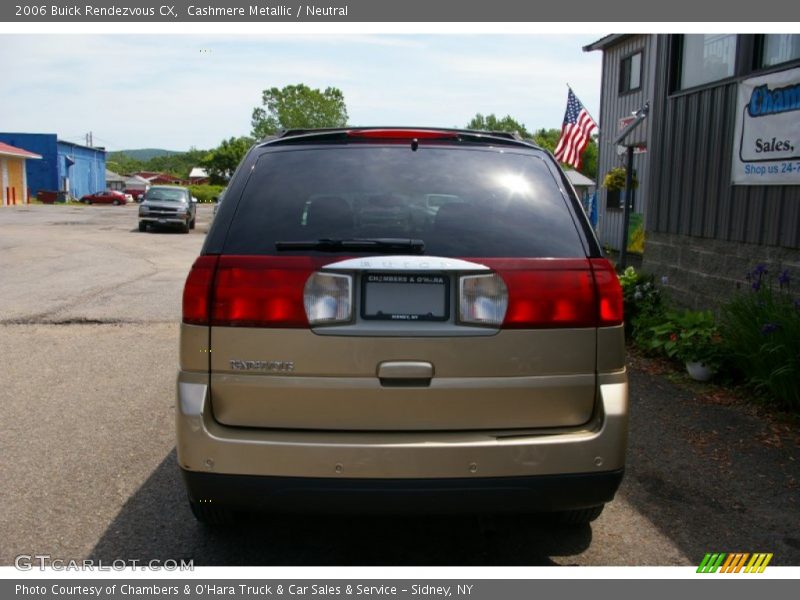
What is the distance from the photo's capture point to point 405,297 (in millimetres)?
2963

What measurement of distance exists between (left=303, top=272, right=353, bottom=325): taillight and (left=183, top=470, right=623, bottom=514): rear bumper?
60 centimetres

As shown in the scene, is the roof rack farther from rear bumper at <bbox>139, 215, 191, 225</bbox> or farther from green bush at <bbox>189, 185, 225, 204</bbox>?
green bush at <bbox>189, 185, 225, 204</bbox>

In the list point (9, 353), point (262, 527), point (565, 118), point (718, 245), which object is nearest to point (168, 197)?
point (565, 118)

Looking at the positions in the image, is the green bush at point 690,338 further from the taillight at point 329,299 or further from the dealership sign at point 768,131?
the taillight at point 329,299

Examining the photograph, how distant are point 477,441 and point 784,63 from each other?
546 centimetres

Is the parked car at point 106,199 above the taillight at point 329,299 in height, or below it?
below

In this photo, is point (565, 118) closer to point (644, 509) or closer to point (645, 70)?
point (645, 70)

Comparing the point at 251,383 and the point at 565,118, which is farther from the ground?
the point at 565,118

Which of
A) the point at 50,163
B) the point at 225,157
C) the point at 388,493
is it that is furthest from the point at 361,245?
the point at 225,157

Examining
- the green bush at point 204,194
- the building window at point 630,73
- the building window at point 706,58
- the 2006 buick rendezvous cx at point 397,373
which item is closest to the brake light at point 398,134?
the 2006 buick rendezvous cx at point 397,373

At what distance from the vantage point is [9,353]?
7.53 meters

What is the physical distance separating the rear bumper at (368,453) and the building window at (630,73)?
1781cm

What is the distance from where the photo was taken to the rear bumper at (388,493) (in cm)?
291

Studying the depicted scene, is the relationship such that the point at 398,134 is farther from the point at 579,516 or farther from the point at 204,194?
the point at 204,194
